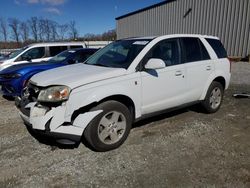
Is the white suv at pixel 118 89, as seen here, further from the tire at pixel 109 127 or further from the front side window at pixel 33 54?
the front side window at pixel 33 54

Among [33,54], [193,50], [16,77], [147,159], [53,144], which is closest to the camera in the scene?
[147,159]

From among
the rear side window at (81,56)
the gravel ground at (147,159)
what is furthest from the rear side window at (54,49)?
the gravel ground at (147,159)

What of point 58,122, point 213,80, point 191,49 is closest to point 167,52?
point 191,49

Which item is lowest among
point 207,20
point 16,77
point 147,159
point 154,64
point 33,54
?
point 147,159

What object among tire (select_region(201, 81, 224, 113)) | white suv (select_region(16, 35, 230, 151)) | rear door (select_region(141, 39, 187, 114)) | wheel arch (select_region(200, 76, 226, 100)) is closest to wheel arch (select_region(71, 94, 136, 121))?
white suv (select_region(16, 35, 230, 151))

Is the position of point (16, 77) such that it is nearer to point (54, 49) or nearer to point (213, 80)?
point (54, 49)

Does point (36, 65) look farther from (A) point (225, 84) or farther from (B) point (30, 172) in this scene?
(A) point (225, 84)

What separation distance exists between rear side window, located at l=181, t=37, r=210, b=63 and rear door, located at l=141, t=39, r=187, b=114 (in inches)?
7.5

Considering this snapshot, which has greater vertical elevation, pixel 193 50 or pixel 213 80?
pixel 193 50

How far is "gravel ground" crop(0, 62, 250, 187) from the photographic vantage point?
9.70 ft

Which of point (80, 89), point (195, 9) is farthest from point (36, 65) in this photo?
point (195, 9)

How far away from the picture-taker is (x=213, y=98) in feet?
17.7

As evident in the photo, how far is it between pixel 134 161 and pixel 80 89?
127cm

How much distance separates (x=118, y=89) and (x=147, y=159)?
1106 millimetres
